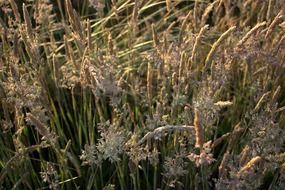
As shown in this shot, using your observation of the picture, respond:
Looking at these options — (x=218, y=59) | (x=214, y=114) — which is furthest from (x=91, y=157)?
(x=218, y=59)

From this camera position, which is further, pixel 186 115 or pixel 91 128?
pixel 91 128

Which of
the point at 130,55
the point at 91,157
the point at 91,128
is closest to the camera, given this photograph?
the point at 91,157

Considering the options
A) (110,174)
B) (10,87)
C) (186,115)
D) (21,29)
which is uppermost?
(21,29)

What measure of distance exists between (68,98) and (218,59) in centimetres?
74

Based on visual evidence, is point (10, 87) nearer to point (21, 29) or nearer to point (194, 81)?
point (21, 29)

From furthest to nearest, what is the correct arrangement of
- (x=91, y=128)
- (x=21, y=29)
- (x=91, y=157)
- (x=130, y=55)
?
(x=130, y=55), (x=91, y=128), (x=21, y=29), (x=91, y=157)

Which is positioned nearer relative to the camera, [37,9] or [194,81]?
[194,81]

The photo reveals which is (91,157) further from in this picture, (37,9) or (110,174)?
(37,9)

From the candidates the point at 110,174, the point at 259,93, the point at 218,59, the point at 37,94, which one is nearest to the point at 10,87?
the point at 37,94

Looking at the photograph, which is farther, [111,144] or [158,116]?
[158,116]

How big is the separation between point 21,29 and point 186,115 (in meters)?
0.53

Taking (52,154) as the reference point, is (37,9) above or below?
above

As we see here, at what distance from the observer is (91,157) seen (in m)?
1.32

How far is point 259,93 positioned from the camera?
1.56 metres
